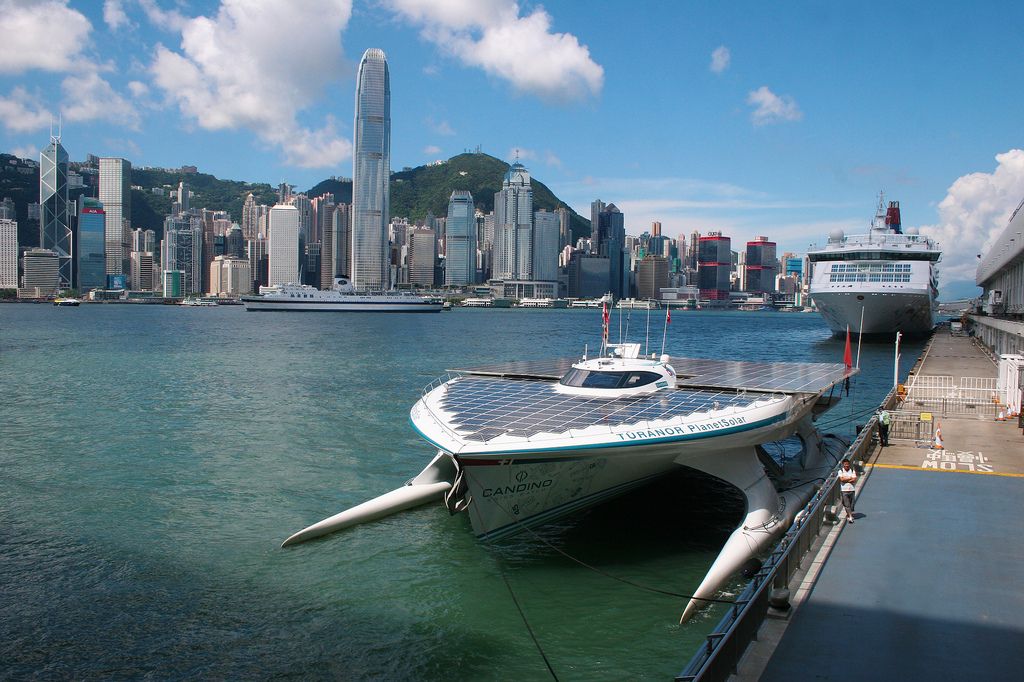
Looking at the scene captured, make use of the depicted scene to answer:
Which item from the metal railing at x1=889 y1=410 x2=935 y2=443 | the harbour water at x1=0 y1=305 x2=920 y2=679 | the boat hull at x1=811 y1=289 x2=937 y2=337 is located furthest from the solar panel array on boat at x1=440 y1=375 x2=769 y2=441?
the boat hull at x1=811 y1=289 x2=937 y2=337

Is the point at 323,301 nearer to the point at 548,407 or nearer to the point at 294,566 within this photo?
the point at 548,407

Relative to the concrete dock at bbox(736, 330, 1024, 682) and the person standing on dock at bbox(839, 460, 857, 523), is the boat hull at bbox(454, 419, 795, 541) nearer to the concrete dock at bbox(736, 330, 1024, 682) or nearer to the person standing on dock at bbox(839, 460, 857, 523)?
the person standing on dock at bbox(839, 460, 857, 523)

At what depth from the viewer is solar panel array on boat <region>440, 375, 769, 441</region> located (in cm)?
1630

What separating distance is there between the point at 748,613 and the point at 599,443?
21.0 ft

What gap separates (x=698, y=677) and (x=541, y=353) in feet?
213

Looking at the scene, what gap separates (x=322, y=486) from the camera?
2295 centimetres

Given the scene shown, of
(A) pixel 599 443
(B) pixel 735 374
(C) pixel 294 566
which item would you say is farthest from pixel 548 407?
(B) pixel 735 374

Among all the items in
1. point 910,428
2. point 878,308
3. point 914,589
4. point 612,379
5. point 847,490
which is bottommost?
point 914,589

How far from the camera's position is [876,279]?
3009 inches

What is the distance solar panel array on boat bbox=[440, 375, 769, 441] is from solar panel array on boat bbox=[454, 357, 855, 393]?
1247 millimetres

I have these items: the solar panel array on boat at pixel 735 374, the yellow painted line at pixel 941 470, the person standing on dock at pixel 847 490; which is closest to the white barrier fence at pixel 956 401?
the solar panel array on boat at pixel 735 374

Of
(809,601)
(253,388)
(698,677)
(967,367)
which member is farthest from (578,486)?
(967,367)

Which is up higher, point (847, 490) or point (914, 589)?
point (847, 490)

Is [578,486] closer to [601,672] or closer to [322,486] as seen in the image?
[601,672]
